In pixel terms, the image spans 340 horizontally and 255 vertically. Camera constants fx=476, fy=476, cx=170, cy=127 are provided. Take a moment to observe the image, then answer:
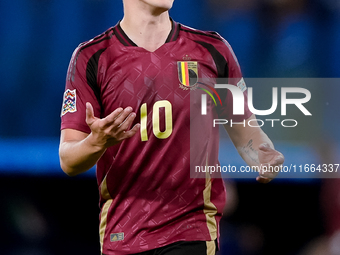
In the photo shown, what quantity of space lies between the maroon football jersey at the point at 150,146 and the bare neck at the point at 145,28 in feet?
0.12

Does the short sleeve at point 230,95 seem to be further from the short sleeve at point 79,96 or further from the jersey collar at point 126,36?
the short sleeve at point 79,96

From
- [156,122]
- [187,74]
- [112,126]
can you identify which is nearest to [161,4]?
[187,74]

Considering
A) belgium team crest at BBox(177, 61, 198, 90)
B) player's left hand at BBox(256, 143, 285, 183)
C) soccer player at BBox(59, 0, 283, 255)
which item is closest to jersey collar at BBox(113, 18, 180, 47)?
soccer player at BBox(59, 0, 283, 255)

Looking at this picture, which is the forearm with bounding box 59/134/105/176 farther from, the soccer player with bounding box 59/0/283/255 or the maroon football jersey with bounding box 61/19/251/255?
the maroon football jersey with bounding box 61/19/251/255

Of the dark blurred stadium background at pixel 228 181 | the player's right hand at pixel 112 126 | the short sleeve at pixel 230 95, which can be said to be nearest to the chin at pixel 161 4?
the short sleeve at pixel 230 95

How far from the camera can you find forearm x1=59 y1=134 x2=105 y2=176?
5.69 feet

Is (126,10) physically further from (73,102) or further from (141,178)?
(141,178)

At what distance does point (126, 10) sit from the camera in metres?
2.15

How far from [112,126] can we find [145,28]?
71 centimetres

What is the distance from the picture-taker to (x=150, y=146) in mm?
1996

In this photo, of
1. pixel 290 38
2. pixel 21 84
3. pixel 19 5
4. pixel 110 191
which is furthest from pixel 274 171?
pixel 19 5

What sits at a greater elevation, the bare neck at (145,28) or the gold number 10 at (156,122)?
the bare neck at (145,28)

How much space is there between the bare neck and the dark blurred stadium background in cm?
153

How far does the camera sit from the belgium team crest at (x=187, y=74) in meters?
2.09
